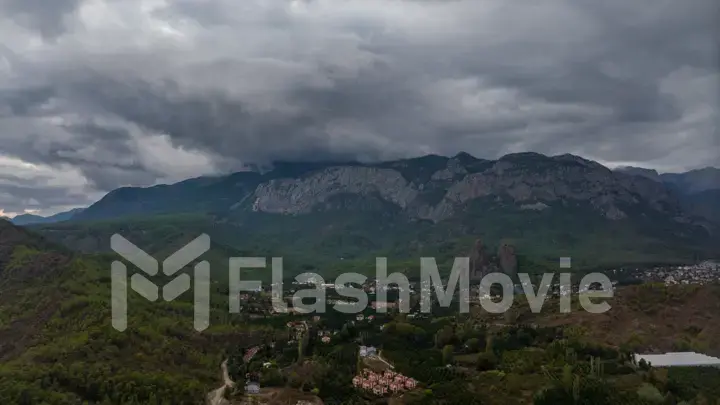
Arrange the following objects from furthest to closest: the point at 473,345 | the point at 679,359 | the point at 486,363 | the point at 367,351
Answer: the point at 473,345, the point at 367,351, the point at 486,363, the point at 679,359

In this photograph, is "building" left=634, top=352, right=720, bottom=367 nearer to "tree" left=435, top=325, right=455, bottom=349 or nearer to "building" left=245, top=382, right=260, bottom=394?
"tree" left=435, top=325, right=455, bottom=349

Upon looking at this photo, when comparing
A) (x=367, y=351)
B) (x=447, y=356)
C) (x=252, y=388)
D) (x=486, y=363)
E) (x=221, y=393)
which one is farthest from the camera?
(x=367, y=351)

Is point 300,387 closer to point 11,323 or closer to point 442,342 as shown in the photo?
point 442,342

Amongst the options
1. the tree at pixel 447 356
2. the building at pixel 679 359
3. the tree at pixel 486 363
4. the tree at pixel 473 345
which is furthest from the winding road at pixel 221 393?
the building at pixel 679 359


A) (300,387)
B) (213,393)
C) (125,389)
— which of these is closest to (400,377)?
(300,387)

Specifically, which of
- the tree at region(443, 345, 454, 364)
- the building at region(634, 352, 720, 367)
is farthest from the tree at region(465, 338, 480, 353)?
the building at region(634, 352, 720, 367)

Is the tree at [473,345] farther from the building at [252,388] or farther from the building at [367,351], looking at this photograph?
the building at [252,388]

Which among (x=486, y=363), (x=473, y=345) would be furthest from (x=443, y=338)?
(x=486, y=363)

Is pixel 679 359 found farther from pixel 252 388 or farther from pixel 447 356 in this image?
pixel 252 388
